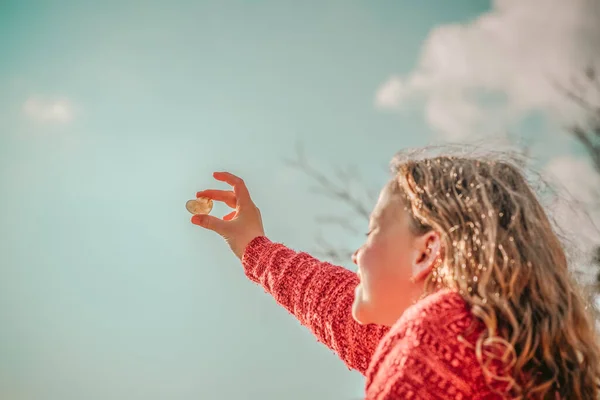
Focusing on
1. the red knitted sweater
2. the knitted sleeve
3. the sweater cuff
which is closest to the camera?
the red knitted sweater

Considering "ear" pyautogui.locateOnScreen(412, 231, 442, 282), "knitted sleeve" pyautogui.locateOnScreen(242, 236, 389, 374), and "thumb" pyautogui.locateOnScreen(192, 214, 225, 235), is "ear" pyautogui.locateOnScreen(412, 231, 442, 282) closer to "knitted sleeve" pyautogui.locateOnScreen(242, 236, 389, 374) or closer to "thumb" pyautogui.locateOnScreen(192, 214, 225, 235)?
"knitted sleeve" pyautogui.locateOnScreen(242, 236, 389, 374)

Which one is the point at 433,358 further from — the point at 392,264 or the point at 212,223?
the point at 212,223

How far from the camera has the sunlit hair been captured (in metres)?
0.94

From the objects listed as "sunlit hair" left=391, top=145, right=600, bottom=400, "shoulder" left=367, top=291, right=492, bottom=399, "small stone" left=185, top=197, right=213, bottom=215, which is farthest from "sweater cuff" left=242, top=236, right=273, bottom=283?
"shoulder" left=367, top=291, right=492, bottom=399

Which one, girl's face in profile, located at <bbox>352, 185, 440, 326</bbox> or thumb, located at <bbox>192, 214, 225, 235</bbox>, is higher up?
thumb, located at <bbox>192, 214, 225, 235</bbox>

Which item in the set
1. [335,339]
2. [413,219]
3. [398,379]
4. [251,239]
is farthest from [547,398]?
[251,239]

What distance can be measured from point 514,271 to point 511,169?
284mm

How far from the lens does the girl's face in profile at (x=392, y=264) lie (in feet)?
3.80

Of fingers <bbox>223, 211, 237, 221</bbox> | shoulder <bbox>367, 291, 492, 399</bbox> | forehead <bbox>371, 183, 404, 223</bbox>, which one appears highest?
fingers <bbox>223, 211, 237, 221</bbox>

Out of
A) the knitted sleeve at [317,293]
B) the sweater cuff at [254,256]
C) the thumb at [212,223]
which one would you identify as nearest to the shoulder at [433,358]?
the knitted sleeve at [317,293]

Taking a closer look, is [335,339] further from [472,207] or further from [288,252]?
[472,207]

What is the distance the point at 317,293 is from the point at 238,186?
0.53m

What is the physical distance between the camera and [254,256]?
5.97 ft

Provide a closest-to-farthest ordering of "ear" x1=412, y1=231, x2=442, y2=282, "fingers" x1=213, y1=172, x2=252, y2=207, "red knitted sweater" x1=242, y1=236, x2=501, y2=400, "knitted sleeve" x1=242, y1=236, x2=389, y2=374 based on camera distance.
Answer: "red knitted sweater" x1=242, y1=236, x2=501, y2=400 < "ear" x1=412, y1=231, x2=442, y2=282 < "knitted sleeve" x1=242, y1=236, x2=389, y2=374 < "fingers" x1=213, y1=172, x2=252, y2=207
